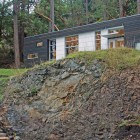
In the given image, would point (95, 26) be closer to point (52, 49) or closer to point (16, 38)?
point (52, 49)

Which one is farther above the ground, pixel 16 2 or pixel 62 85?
pixel 16 2

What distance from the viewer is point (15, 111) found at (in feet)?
45.5

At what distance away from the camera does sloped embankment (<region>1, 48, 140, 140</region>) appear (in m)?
11.2

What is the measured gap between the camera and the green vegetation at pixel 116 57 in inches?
489

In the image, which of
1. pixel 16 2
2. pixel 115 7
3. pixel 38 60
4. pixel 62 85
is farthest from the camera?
pixel 115 7

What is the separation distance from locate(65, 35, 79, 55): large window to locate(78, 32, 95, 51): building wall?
61 centimetres

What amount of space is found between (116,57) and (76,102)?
81.9 inches

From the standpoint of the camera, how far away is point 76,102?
12.4 metres

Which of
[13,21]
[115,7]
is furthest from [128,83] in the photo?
[115,7]

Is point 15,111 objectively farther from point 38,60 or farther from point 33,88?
point 38,60

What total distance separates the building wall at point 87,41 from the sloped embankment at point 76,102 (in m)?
10.8

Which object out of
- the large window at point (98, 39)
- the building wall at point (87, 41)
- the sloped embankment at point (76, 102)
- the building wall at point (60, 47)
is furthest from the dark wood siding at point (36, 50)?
the sloped embankment at point (76, 102)

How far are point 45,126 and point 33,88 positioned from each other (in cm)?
209

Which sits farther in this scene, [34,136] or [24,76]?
[24,76]
